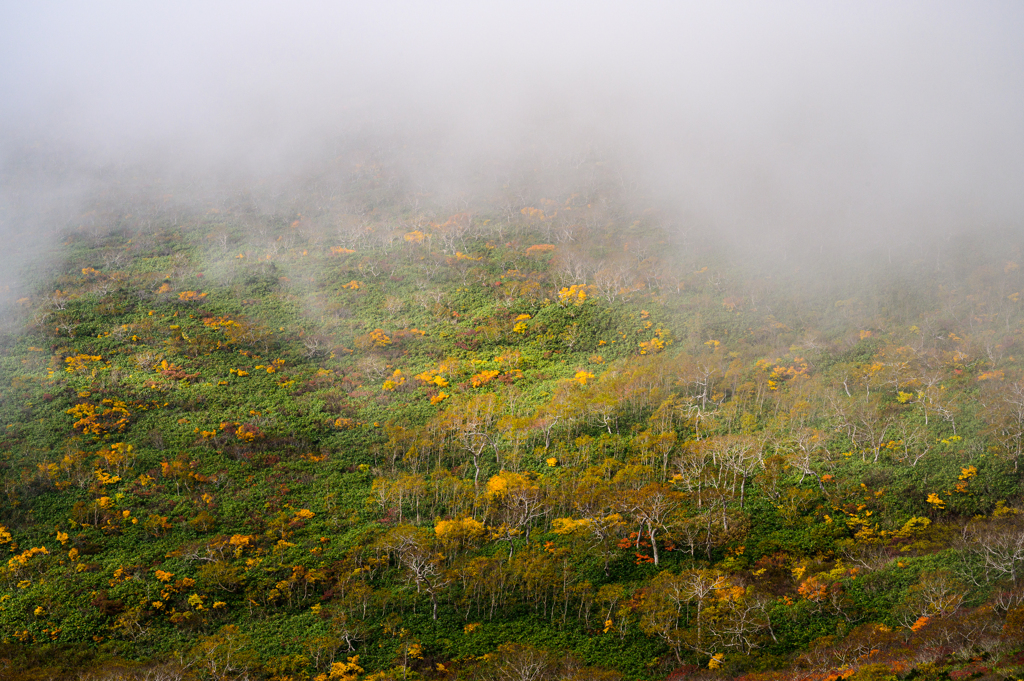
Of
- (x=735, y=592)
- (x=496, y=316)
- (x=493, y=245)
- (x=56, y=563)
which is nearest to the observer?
(x=735, y=592)

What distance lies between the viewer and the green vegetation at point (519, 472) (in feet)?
149

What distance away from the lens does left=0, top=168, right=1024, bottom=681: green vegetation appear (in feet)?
149

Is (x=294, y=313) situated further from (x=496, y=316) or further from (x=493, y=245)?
(x=493, y=245)

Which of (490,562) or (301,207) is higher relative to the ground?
(301,207)

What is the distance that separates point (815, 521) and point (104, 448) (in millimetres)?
62972

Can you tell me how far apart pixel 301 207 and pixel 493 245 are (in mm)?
40092

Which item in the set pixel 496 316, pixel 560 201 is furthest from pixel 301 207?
pixel 496 316

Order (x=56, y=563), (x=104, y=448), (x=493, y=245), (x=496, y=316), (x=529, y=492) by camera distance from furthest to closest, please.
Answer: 1. (x=493, y=245)
2. (x=496, y=316)
3. (x=104, y=448)
4. (x=529, y=492)
5. (x=56, y=563)

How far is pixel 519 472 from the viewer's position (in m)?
64.4

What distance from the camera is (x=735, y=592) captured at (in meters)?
48.0

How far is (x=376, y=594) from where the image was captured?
50.3m

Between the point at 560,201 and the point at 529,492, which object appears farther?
the point at 560,201

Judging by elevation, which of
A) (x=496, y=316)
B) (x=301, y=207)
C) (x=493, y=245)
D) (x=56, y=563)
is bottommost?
(x=56, y=563)

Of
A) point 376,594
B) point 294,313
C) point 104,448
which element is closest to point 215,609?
point 376,594
